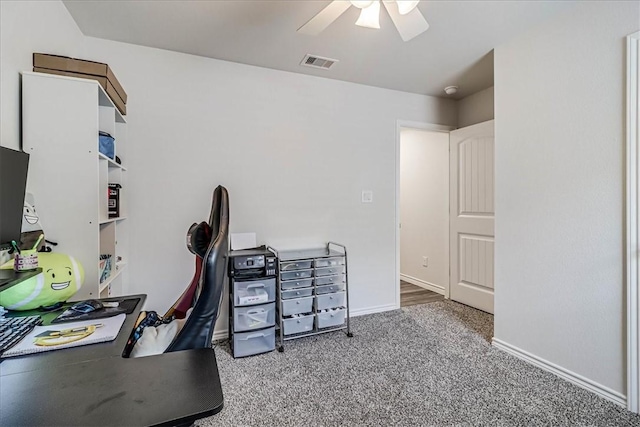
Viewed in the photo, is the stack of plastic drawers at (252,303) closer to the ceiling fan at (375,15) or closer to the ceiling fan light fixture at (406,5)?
the ceiling fan at (375,15)

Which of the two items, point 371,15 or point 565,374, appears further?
point 565,374

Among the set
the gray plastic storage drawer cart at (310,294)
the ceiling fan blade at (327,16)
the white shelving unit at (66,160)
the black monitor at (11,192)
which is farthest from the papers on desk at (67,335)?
the ceiling fan blade at (327,16)

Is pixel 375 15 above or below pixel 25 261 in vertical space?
above

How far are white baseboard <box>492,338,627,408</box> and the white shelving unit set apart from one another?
2.79 m

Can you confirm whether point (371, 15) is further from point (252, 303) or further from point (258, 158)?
point (252, 303)

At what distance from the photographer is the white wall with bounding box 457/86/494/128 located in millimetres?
3316

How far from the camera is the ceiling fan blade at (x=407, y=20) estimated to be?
155 centimetres

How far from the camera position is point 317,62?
2.70 meters

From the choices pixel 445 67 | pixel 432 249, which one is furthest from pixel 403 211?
pixel 445 67

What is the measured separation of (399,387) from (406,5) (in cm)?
211

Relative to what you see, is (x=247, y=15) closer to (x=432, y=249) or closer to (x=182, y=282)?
(x=182, y=282)

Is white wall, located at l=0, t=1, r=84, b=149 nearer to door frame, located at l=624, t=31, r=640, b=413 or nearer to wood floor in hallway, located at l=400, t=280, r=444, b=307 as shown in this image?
door frame, located at l=624, t=31, r=640, b=413

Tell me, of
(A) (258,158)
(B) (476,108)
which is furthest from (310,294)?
(B) (476,108)

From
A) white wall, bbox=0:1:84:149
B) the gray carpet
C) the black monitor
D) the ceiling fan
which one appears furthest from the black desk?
the ceiling fan
